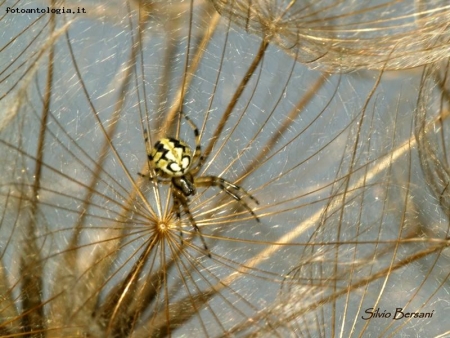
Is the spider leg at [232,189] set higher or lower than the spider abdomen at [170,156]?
lower

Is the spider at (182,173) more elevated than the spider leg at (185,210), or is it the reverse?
the spider at (182,173)

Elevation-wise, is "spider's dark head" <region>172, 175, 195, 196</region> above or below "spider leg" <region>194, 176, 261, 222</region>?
above

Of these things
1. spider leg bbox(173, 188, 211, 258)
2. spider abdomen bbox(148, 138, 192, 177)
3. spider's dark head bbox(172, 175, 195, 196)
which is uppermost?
spider abdomen bbox(148, 138, 192, 177)

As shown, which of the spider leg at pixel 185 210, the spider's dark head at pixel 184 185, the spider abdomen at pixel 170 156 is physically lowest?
the spider leg at pixel 185 210

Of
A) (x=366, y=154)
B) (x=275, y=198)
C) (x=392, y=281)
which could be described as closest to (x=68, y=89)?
(x=275, y=198)

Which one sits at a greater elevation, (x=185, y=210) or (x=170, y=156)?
(x=170, y=156)
